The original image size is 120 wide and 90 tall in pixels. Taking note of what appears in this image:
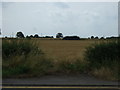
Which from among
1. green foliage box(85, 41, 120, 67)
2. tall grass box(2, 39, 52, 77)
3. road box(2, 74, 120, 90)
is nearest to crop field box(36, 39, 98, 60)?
green foliage box(85, 41, 120, 67)

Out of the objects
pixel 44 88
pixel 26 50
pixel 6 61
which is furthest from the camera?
pixel 26 50

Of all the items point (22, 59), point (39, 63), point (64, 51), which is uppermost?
point (22, 59)

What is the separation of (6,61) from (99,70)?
3.84 metres

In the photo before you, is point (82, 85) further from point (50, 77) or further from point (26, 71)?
point (26, 71)

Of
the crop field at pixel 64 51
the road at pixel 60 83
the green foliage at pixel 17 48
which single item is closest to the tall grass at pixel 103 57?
the crop field at pixel 64 51

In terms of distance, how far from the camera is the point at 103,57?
7.37m

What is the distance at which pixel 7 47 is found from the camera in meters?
7.83

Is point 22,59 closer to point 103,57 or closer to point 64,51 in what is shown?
point 103,57

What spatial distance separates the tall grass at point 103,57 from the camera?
6.94m

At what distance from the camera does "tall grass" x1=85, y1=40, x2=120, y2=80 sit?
694 centimetres

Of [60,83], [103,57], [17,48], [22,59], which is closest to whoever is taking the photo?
[60,83]

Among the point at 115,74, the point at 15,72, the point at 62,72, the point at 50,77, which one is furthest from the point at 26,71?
the point at 115,74

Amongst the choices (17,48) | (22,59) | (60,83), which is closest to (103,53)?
(60,83)

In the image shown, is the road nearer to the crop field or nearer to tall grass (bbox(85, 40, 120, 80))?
tall grass (bbox(85, 40, 120, 80))
